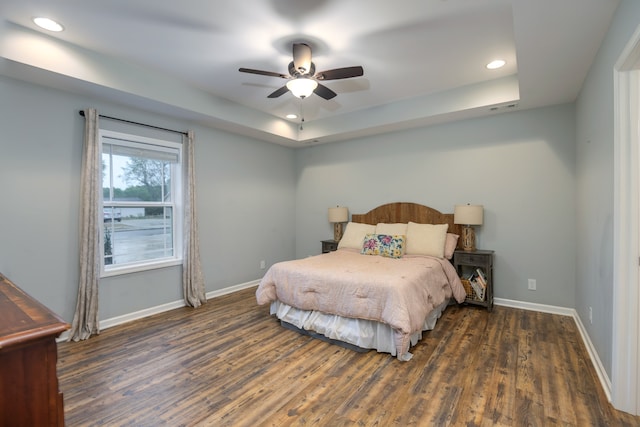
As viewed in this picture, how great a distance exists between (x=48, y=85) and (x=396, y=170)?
4.14 metres

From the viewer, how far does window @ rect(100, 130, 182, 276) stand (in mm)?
3494

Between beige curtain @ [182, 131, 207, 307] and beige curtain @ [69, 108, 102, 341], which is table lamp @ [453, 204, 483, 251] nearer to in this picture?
beige curtain @ [182, 131, 207, 307]

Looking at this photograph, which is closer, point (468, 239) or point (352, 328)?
point (352, 328)

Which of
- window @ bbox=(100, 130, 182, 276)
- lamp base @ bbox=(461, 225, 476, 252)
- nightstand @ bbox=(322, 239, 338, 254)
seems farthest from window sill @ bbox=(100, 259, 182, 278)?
lamp base @ bbox=(461, 225, 476, 252)

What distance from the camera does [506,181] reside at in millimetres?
3936

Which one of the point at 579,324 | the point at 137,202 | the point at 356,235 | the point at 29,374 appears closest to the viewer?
the point at 29,374

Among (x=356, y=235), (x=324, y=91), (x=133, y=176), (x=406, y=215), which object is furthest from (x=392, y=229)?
(x=133, y=176)

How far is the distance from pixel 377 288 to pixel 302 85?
6.24 feet

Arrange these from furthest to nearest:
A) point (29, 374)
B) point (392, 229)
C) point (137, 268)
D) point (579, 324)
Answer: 1. point (392, 229)
2. point (137, 268)
3. point (579, 324)
4. point (29, 374)

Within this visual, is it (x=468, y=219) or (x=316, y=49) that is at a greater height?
(x=316, y=49)

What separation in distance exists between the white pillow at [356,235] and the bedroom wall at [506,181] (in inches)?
18.4

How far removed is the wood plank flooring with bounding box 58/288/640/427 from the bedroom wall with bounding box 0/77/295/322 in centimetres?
52

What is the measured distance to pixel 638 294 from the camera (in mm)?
1839

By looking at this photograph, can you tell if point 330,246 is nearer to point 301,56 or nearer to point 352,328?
point 352,328
